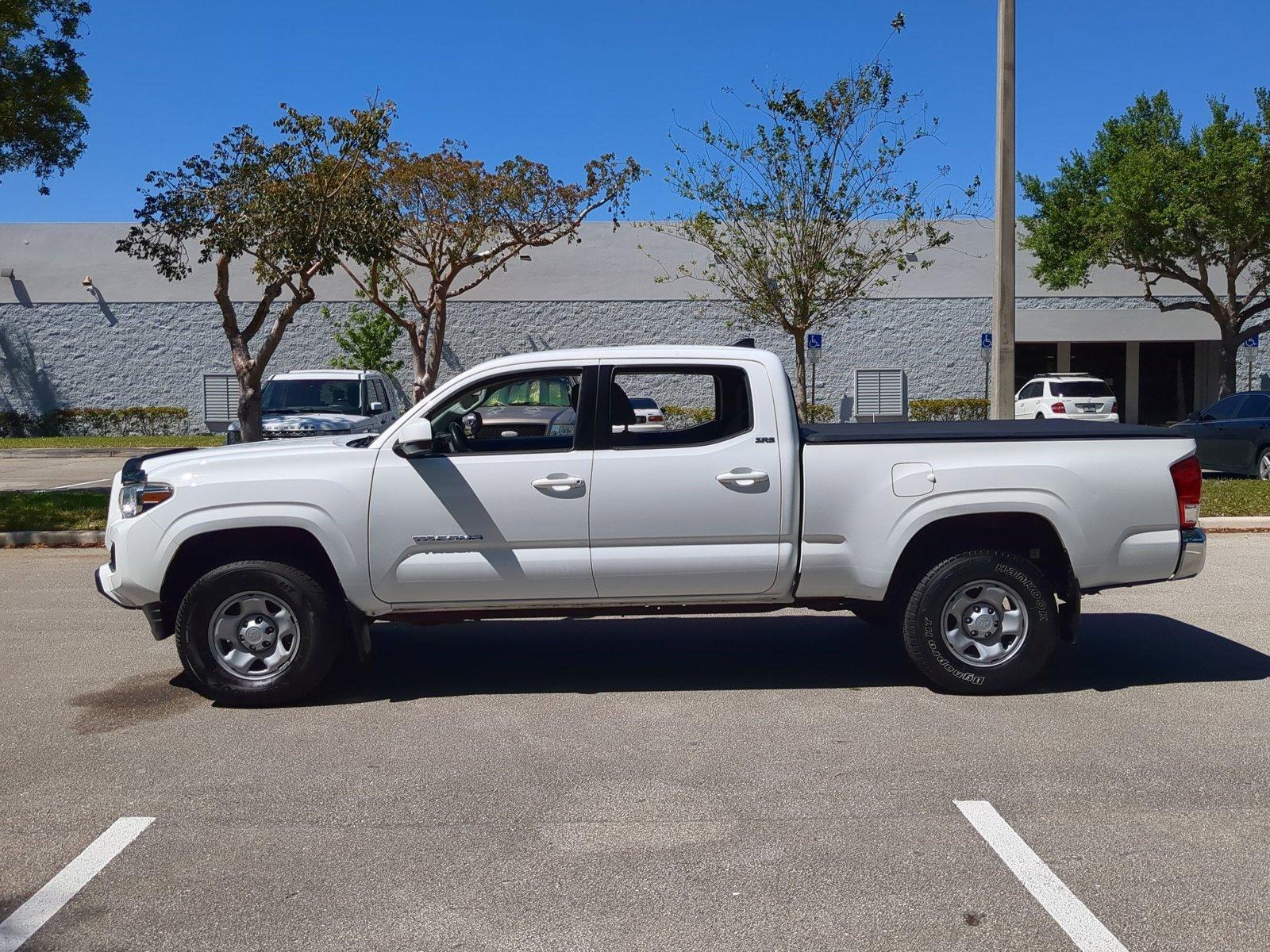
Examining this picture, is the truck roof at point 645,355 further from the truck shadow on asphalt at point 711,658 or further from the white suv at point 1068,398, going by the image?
the white suv at point 1068,398

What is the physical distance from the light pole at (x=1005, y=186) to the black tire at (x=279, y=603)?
30.0 ft

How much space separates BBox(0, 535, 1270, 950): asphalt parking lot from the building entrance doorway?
3412 centimetres

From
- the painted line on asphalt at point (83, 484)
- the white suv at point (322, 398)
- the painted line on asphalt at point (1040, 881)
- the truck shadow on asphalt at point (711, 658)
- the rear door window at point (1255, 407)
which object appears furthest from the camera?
the painted line on asphalt at point (83, 484)

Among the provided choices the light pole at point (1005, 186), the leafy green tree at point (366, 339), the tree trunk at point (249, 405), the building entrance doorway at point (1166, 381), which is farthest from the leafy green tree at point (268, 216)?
the building entrance doorway at point (1166, 381)

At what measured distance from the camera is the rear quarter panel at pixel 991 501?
6.73 m

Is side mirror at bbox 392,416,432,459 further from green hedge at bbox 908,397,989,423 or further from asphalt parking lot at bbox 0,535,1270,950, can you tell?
green hedge at bbox 908,397,989,423

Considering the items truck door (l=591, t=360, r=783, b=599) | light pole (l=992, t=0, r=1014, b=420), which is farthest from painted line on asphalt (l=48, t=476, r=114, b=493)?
truck door (l=591, t=360, r=783, b=599)

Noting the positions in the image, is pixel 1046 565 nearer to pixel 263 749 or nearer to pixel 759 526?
pixel 759 526

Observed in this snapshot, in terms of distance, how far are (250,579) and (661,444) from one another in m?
2.31

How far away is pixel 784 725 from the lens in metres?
6.33

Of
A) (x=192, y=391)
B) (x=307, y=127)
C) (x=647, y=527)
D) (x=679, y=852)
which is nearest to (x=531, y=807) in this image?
(x=679, y=852)

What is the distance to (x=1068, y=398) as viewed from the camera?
3016 centimetres

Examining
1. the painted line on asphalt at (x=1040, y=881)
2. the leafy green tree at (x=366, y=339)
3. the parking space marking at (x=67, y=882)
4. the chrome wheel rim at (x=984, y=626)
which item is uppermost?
the leafy green tree at (x=366, y=339)

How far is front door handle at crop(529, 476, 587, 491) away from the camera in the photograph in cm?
663
